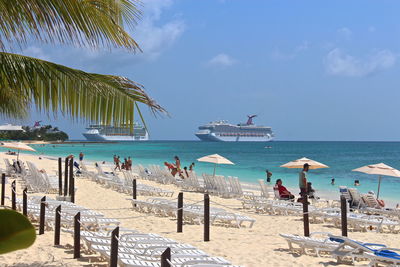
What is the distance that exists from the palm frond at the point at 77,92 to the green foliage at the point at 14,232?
2889 mm

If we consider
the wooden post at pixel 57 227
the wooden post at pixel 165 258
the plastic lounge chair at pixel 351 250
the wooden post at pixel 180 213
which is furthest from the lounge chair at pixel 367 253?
the wooden post at pixel 57 227

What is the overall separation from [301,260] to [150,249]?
2053mm

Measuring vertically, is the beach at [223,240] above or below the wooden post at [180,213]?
below

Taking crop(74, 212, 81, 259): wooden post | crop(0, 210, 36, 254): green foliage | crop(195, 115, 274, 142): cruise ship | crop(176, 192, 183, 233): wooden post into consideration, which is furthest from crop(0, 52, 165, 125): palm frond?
crop(195, 115, 274, 142): cruise ship

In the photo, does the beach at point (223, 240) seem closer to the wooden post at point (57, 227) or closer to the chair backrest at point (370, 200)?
the wooden post at point (57, 227)

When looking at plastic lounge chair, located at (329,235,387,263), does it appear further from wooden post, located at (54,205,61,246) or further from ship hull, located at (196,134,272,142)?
ship hull, located at (196,134,272,142)

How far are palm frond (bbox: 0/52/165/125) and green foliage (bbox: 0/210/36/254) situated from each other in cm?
Answer: 289

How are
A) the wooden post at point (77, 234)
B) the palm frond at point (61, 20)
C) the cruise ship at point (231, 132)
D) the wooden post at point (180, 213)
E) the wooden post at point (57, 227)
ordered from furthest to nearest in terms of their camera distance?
the cruise ship at point (231, 132), the wooden post at point (180, 213), the wooden post at point (57, 227), the wooden post at point (77, 234), the palm frond at point (61, 20)

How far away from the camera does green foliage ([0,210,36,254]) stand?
75 centimetres

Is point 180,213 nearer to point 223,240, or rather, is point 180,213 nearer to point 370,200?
point 223,240

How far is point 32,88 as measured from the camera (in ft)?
12.1

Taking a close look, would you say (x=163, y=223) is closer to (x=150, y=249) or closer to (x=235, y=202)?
(x=150, y=249)

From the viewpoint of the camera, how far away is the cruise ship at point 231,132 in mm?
117188

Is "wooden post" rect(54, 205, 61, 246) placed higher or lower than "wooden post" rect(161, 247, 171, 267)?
lower
